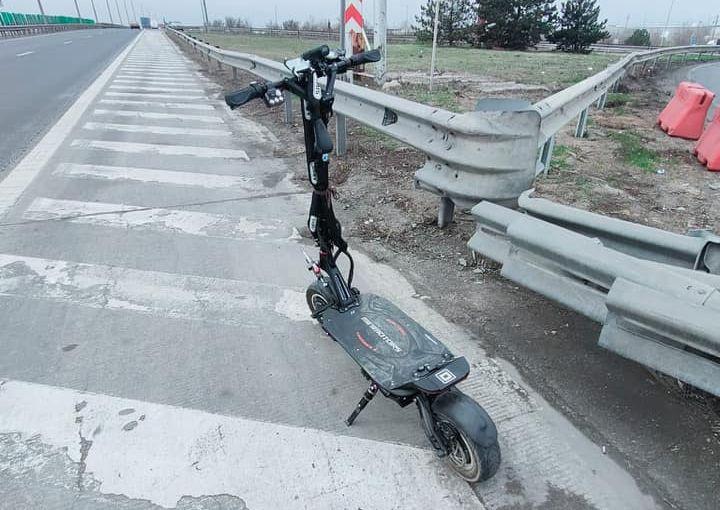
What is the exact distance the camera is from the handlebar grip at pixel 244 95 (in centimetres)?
224

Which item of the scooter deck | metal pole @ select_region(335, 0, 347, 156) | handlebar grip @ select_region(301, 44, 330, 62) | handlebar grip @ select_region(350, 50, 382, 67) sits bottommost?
the scooter deck

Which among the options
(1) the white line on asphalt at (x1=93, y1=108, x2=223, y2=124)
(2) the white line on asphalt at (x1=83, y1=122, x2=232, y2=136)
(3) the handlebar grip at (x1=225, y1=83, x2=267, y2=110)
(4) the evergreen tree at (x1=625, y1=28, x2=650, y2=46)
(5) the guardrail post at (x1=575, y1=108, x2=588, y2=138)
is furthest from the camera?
(4) the evergreen tree at (x1=625, y1=28, x2=650, y2=46)

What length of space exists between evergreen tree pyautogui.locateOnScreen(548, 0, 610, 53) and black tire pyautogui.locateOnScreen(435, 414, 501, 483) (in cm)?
4074

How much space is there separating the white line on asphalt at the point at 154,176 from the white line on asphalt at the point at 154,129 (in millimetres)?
1932

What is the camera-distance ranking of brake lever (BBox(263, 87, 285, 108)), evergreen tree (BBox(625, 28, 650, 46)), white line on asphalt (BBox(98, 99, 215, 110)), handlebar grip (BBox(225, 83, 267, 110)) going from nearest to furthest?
handlebar grip (BBox(225, 83, 267, 110))
brake lever (BBox(263, 87, 285, 108))
white line on asphalt (BBox(98, 99, 215, 110))
evergreen tree (BBox(625, 28, 650, 46))

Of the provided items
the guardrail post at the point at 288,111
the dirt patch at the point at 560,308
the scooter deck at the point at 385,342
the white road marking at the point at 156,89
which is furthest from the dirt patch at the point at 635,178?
the white road marking at the point at 156,89

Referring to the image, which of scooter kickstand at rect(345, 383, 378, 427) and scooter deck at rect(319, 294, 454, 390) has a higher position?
scooter deck at rect(319, 294, 454, 390)

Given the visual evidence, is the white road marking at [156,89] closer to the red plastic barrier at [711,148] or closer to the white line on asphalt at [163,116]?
the white line on asphalt at [163,116]

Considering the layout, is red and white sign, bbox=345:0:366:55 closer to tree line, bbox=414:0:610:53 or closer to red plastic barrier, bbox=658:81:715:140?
red plastic barrier, bbox=658:81:715:140

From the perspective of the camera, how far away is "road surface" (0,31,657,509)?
2.00 meters

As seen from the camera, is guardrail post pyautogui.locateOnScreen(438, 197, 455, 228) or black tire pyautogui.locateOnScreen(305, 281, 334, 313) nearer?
black tire pyautogui.locateOnScreen(305, 281, 334, 313)

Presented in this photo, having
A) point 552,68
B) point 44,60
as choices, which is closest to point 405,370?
point 552,68

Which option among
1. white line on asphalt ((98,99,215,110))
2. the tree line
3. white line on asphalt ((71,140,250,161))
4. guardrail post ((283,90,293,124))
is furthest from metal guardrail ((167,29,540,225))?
the tree line

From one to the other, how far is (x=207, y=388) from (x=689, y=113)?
783cm
